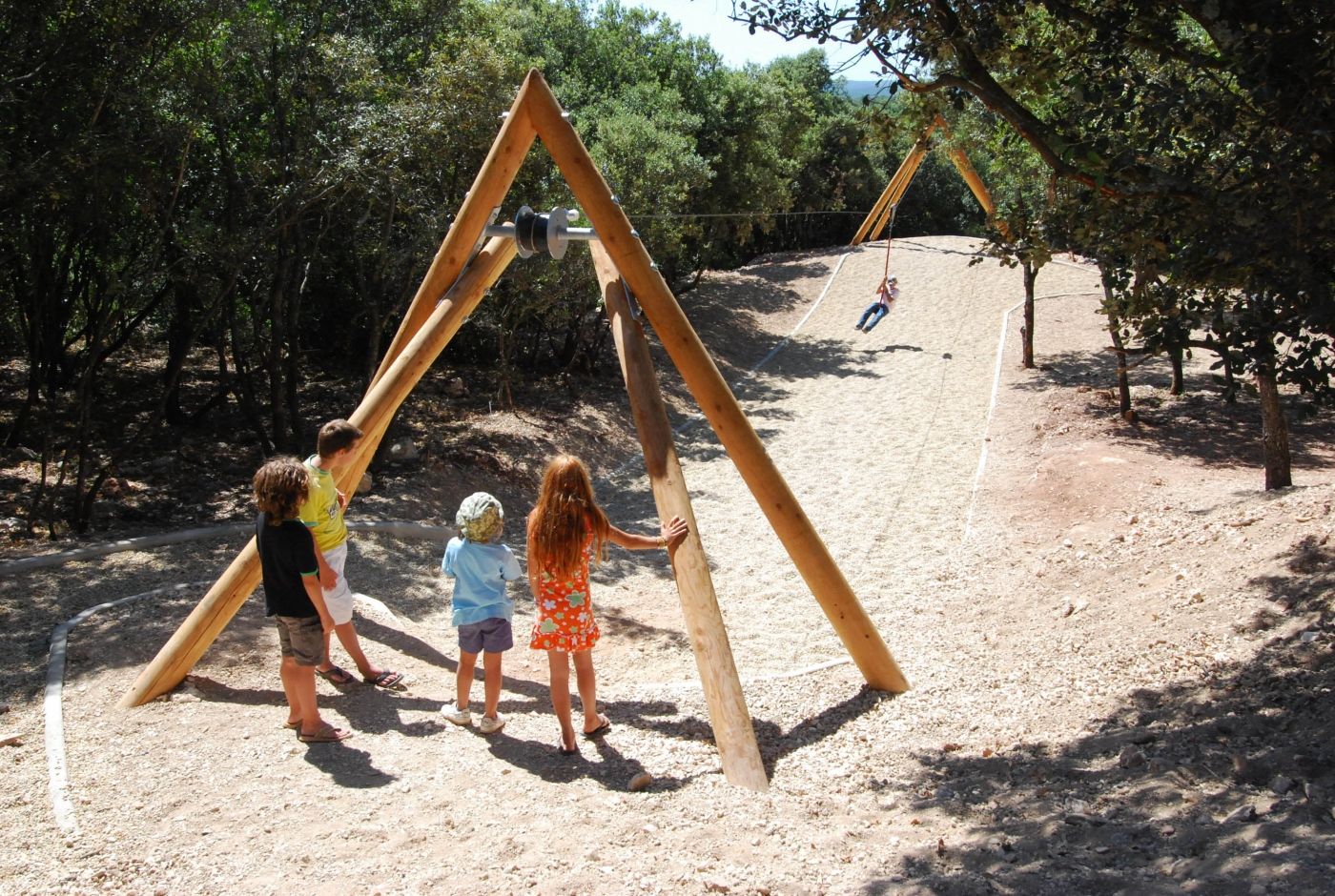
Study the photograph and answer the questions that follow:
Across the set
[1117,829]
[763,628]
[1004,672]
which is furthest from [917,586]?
[1117,829]

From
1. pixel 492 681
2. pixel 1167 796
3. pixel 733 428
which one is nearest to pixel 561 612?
pixel 492 681

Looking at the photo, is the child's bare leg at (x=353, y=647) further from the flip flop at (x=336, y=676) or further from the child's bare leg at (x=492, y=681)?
the child's bare leg at (x=492, y=681)

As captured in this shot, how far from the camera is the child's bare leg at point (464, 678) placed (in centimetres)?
514

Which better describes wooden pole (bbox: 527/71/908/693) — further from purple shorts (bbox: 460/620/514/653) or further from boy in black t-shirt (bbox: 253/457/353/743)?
boy in black t-shirt (bbox: 253/457/353/743)

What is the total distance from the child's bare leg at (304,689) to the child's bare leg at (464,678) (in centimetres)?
68

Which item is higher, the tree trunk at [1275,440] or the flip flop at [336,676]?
the tree trunk at [1275,440]

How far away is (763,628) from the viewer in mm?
7848

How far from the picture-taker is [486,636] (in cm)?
502

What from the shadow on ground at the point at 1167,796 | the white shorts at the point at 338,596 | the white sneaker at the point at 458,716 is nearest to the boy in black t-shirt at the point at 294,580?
the white sneaker at the point at 458,716

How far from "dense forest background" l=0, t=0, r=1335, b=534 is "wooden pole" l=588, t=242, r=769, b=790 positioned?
229cm

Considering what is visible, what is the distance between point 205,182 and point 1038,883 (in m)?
10.7

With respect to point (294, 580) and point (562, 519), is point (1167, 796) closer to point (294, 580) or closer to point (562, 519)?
point (562, 519)

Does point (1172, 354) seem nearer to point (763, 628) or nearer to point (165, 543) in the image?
point (763, 628)

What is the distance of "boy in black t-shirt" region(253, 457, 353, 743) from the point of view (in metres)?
4.66
